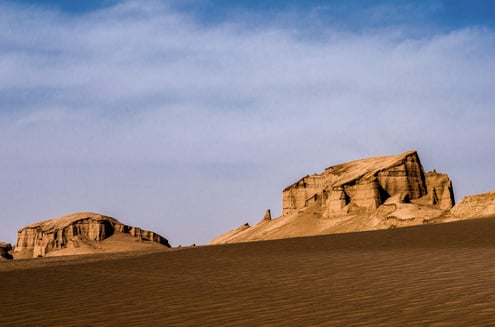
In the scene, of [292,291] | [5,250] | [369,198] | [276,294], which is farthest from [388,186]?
[5,250]

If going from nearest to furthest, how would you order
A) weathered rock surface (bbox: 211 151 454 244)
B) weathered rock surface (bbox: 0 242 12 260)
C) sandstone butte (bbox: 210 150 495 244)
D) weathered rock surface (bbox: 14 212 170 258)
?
sandstone butte (bbox: 210 150 495 244) < weathered rock surface (bbox: 211 151 454 244) < weathered rock surface (bbox: 14 212 170 258) < weathered rock surface (bbox: 0 242 12 260)

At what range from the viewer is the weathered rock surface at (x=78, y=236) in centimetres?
10356

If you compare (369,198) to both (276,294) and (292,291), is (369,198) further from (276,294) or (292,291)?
(276,294)

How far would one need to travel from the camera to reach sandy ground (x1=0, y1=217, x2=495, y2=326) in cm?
648

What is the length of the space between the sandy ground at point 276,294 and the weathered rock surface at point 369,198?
53588mm

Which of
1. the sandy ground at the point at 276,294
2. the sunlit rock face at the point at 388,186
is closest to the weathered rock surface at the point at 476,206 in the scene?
the sunlit rock face at the point at 388,186

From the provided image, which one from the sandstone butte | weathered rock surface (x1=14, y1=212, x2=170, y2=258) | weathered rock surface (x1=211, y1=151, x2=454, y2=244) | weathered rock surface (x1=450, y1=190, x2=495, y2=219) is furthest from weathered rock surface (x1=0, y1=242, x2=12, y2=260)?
weathered rock surface (x1=450, y1=190, x2=495, y2=219)

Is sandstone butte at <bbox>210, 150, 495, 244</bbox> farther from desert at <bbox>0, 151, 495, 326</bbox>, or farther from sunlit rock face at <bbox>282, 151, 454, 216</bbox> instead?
desert at <bbox>0, 151, 495, 326</bbox>

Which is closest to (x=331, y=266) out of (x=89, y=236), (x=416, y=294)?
(x=416, y=294)

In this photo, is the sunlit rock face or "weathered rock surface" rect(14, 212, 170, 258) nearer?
the sunlit rock face

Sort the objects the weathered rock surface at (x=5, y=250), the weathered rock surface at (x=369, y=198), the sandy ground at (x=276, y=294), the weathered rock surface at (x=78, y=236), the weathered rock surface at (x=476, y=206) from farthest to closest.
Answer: the weathered rock surface at (x=5, y=250), the weathered rock surface at (x=78, y=236), the weathered rock surface at (x=369, y=198), the weathered rock surface at (x=476, y=206), the sandy ground at (x=276, y=294)

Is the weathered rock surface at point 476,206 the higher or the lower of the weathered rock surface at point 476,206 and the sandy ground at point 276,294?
the higher

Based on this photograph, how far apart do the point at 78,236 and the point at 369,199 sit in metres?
55.5

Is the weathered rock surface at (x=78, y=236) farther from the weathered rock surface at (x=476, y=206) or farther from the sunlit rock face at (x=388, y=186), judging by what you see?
the weathered rock surface at (x=476, y=206)
